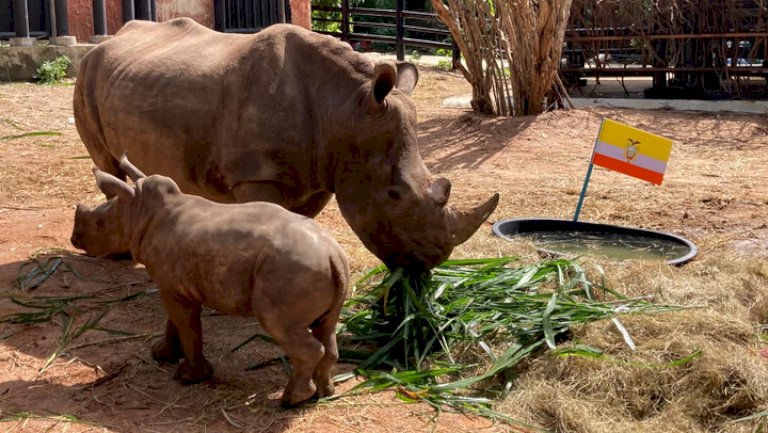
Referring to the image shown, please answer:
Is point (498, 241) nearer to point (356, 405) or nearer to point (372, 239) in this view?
point (372, 239)

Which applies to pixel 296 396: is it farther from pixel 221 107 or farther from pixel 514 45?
pixel 514 45

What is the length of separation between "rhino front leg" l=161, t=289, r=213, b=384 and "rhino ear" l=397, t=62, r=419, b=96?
1910mm

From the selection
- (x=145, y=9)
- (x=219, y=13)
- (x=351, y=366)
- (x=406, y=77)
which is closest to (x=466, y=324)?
(x=351, y=366)

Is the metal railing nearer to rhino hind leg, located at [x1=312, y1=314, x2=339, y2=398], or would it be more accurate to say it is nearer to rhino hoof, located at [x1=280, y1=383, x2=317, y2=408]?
rhino hind leg, located at [x1=312, y1=314, x2=339, y2=398]

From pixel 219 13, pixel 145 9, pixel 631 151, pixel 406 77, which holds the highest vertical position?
pixel 145 9

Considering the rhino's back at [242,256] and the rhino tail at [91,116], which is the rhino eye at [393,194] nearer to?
the rhino's back at [242,256]

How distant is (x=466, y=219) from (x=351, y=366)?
101 cm

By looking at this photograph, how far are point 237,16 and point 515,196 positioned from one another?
407 inches

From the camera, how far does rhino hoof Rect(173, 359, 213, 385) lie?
4.86m

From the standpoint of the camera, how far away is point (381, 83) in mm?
5336

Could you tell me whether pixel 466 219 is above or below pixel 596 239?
A: above

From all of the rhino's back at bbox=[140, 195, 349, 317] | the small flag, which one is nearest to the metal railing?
the small flag

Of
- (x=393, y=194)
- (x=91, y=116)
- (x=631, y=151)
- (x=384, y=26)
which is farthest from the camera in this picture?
(x=384, y=26)

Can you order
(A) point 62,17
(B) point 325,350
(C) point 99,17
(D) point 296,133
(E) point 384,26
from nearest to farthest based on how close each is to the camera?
(B) point 325,350 < (D) point 296,133 < (A) point 62,17 < (C) point 99,17 < (E) point 384,26
